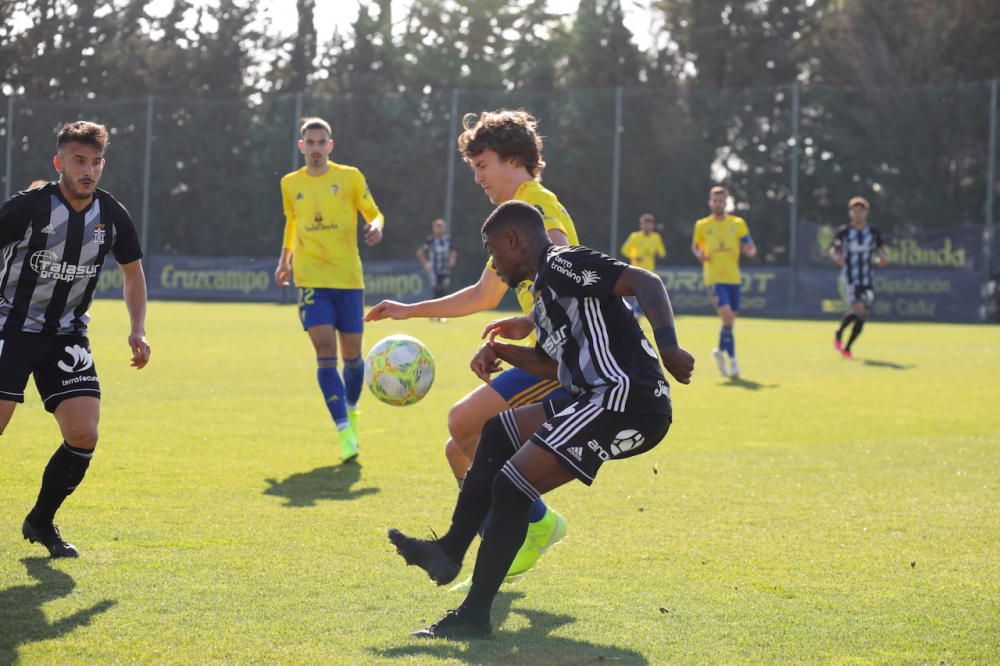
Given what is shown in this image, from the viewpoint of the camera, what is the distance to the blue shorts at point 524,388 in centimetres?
531

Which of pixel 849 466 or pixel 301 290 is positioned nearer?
pixel 849 466

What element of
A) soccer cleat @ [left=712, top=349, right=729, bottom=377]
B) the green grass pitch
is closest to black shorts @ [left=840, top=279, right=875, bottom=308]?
soccer cleat @ [left=712, top=349, right=729, bottom=377]

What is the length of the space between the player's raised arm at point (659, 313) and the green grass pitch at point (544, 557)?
98 centimetres

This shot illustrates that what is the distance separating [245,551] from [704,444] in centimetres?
476

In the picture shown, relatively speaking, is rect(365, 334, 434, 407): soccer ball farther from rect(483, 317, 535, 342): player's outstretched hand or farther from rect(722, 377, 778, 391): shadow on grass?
rect(722, 377, 778, 391): shadow on grass

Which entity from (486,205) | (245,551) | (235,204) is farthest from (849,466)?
(235,204)

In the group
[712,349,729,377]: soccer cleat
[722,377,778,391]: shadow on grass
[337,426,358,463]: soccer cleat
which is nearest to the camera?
[337,426,358,463]: soccer cleat

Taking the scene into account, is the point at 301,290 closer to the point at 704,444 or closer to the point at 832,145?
the point at 704,444

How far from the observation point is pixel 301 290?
9.22 meters

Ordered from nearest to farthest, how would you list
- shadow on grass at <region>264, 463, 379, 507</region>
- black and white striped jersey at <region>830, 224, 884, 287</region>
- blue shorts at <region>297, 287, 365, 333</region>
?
shadow on grass at <region>264, 463, 379, 507</region>
blue shorts at <region>297, 287, 365, 333</region>
black and white striped jersey at <region>830, 224, 884, 287</region>

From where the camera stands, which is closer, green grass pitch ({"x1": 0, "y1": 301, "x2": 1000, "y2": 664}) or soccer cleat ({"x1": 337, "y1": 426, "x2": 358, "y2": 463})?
green grass pitch ({"x1": 0, "y1": 301, "x2": 1000, "y2": 664})

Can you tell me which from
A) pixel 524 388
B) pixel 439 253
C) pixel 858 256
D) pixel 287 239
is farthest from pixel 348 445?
pixel 439 253

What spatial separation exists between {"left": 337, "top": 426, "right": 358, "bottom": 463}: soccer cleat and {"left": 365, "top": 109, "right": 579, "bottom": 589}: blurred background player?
2.90 meters

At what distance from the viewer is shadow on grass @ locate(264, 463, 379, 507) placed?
23.1ft
